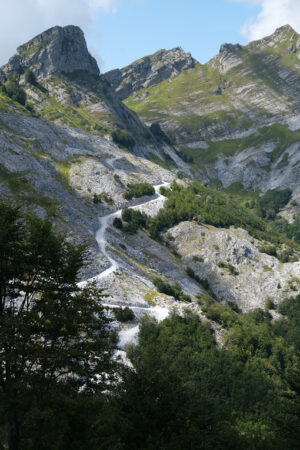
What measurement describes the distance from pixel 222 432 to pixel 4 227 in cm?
1960

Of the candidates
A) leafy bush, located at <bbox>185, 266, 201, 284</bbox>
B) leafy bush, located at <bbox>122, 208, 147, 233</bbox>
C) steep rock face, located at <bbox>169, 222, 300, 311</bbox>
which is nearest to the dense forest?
leafy bush, located at <bbox>185, 266, 201, 284</bbox>

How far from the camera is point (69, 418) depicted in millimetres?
21484

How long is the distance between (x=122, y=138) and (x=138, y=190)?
230ft

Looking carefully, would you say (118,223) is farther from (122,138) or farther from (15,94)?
(15,94)

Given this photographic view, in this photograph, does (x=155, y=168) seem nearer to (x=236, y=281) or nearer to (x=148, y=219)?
(x=148, y=219)

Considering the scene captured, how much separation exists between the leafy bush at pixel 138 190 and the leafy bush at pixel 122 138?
202 ft

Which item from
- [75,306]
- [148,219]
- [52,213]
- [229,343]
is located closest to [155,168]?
[148,219]

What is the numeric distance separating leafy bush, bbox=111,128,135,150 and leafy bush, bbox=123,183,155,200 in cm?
6144

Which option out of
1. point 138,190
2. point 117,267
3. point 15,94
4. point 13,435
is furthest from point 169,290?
point 15,94

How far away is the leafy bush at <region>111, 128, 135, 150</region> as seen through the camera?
187000mm

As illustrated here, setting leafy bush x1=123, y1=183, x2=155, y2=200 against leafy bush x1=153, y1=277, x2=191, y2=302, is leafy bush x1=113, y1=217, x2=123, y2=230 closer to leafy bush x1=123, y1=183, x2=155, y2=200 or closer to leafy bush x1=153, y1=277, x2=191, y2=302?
leafy bush x1=123, y1=183, x2=155, y2=200

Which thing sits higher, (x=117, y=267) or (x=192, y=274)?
(x=117, y=267)

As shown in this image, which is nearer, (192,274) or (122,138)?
(192,274)

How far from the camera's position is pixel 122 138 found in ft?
622
